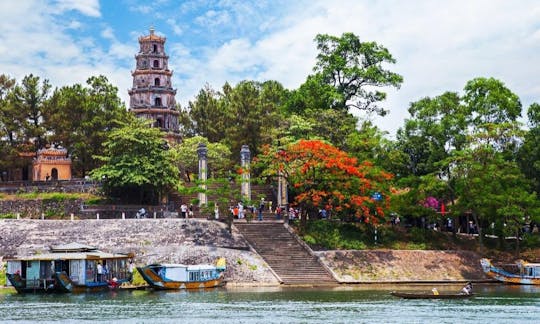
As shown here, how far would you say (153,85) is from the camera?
87.6 m

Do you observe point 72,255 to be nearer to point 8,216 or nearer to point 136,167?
point 136,167

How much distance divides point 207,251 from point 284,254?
5382 mm

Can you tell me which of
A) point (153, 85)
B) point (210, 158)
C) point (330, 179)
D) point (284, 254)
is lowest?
point (284, 254)

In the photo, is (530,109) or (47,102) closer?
(530,109)

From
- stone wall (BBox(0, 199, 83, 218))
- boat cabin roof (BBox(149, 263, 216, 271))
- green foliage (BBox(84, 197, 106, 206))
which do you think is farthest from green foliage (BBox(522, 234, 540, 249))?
stone wall (BBox(0, 199, 83, 218))

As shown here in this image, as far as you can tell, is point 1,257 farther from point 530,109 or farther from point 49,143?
point 530,109

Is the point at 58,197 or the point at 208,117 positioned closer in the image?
the point at 58,197

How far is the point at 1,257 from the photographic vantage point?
2094 inches

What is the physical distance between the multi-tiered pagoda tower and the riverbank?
31273 mm

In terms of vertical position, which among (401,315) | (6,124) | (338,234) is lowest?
(401,315)

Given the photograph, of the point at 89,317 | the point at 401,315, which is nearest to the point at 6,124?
the point at 89,317

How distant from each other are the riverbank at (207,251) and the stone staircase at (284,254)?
0.65m

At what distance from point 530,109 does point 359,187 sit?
17.3 m

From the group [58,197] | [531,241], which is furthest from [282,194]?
[531,241]
